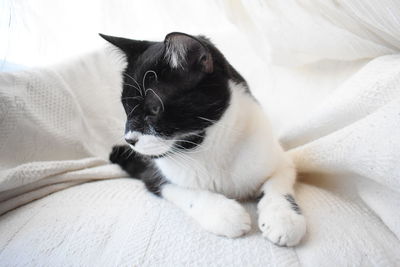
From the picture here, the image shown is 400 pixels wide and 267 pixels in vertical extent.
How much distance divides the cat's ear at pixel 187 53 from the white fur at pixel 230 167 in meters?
0.12

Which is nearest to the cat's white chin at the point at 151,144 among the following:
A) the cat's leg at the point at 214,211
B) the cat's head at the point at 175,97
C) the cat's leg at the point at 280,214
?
the cat's head at the point at 175,97

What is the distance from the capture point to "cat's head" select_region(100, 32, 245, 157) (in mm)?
632

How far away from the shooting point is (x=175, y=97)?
634mm

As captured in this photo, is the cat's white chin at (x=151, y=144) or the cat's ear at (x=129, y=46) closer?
the cat's white chin at (x=151, y=144)

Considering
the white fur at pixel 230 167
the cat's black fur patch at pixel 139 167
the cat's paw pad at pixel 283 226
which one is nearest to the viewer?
the cat's paw pad at pixel 283 226

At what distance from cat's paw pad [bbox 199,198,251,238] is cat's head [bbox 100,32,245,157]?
0.52ft

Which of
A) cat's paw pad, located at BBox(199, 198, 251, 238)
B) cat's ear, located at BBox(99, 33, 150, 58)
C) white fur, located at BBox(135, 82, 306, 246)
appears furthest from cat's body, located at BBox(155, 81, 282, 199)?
cat's ear, located at BBox(99, 33, 150, 58)

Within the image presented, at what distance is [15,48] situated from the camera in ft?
3.37

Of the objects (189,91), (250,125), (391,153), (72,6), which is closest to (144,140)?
(189,91)

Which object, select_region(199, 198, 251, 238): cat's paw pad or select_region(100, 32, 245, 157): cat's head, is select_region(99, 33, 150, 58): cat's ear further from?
select_region(199, 198, 251, 238): cat's paw pad

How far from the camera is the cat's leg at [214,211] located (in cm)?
60

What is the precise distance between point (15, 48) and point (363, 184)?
117 centimetres

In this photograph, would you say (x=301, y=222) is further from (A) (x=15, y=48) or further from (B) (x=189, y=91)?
(A) (x=15, y=48)

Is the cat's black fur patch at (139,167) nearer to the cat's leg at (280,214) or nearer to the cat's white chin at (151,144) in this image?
the cat's white chin at (151,144)
